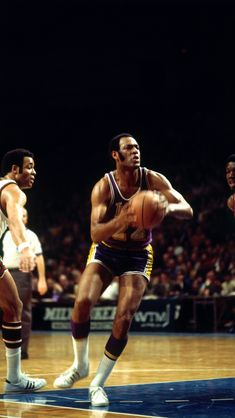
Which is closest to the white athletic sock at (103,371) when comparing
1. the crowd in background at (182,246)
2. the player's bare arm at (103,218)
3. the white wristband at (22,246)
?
the player's bare arm at (103,218)

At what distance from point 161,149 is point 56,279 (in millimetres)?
6653

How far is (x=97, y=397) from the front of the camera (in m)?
6.10

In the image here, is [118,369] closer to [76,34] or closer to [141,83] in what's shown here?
[76,34]

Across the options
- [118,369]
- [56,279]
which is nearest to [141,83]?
[56,279]

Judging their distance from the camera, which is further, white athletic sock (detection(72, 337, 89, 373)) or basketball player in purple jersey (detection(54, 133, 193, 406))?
white athletic sock (detection(72, 337, 89, 373))

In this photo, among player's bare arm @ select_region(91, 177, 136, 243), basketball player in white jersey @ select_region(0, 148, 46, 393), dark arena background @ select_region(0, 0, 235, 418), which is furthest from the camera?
dark arena background @ select_region(0, 0, 235, 418)

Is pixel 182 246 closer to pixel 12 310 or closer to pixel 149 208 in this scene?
pixel 12 310

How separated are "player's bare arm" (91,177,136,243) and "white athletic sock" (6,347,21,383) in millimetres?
1380

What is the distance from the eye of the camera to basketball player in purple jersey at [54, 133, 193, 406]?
6.34 meters

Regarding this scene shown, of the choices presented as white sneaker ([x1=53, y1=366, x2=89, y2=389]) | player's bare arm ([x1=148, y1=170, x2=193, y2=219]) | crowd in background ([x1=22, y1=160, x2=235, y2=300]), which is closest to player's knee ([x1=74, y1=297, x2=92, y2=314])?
white sneaker ([x1=53, y1=366, x2=89, y2=389])

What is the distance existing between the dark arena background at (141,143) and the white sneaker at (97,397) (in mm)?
1134

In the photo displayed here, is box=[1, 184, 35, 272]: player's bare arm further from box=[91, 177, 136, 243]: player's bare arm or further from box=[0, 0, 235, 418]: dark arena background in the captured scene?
box=[0, 0, 235, 418]: dark arena background

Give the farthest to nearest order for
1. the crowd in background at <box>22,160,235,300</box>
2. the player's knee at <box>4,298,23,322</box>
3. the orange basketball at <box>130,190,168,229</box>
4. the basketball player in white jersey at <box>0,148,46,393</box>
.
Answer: the crowd in background at <box>22,160,235,300</box> → the player's knee at <box>4,298,23,322</box> → the basketball player in white jersey at <box>0,148,46,393</box> → the orange basketball at <box>130,190,168,229</box>

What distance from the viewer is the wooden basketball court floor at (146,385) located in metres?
5.80
